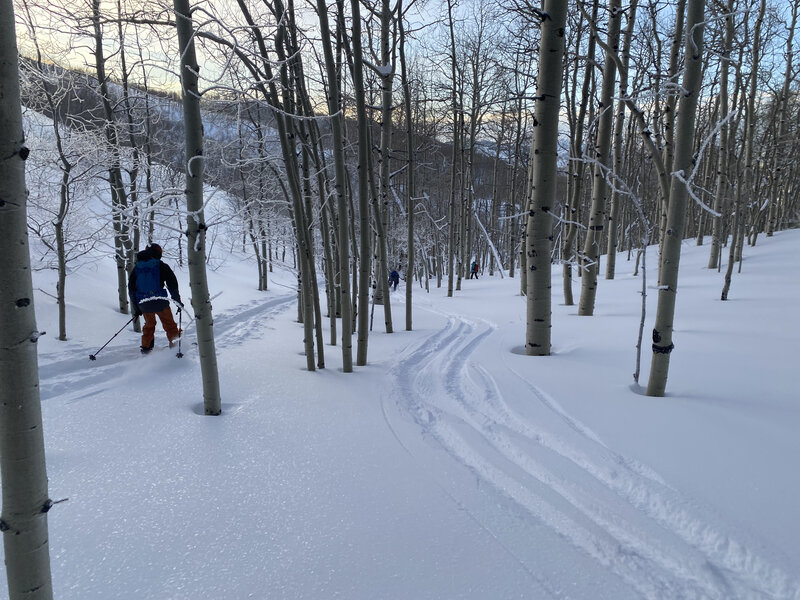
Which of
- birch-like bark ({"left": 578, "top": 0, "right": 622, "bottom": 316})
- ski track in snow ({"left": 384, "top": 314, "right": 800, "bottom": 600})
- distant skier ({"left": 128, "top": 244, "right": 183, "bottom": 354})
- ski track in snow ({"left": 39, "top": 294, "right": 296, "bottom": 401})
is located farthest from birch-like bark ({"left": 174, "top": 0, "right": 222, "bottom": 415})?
birch-like bark ({"left": 578, "top": 0, "right": 622, "bottom": 316})

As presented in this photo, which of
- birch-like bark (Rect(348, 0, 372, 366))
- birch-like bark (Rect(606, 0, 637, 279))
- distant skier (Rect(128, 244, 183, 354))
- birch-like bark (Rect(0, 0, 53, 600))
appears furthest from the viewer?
distant skier (Rect(128, 244, 183, 354))

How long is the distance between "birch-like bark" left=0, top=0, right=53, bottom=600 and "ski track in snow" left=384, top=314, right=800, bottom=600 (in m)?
1.84

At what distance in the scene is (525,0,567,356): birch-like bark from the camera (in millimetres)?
4488

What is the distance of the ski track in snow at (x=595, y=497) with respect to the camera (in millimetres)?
1909

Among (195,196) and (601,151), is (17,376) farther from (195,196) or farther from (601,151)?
(601,151)

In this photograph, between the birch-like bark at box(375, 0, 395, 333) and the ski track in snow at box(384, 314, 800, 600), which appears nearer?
the ski track in snow at box(384, 314, 800, 600)

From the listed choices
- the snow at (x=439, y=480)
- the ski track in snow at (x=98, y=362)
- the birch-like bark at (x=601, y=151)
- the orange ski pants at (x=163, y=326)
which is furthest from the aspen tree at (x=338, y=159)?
the birch-like bark at (x=601, y=151)

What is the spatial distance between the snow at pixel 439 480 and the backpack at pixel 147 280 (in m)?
1.60

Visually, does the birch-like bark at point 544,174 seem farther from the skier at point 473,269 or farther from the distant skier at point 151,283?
the skier at point 473,269

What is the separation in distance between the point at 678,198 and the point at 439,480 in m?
2.83

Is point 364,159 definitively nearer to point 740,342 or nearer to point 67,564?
point 67,564

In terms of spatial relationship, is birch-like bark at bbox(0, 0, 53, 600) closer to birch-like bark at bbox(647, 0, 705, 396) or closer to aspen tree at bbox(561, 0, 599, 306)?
birch-like bark at bbox(647, 0, 705, 396)


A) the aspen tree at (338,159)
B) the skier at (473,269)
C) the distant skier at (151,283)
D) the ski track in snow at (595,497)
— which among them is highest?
the aspen tree at (338,159)

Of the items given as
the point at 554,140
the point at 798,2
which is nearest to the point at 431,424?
the point at 554,140
